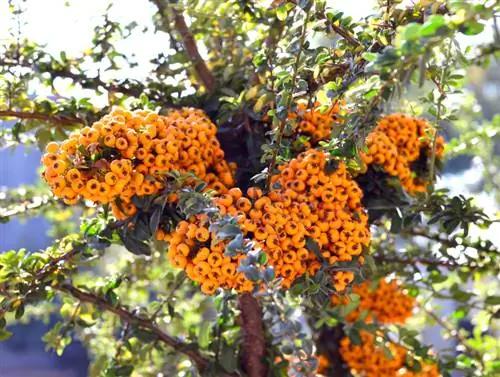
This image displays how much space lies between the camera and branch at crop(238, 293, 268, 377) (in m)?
1.10

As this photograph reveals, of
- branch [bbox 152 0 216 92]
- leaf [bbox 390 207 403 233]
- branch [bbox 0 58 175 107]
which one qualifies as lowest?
leaf [bbox 390 207 403 233]

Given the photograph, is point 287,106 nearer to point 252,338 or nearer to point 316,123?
point 316,123

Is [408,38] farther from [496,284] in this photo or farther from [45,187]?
[496,284]

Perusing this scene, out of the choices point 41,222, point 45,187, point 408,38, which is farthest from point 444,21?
point 41,222

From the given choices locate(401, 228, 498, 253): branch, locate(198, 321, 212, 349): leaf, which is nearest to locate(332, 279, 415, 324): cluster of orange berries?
locate(401, 228, 498, 253): branch

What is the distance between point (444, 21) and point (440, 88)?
30 centimetres

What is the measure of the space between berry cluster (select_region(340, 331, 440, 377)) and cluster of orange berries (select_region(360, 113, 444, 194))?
1.17 feet

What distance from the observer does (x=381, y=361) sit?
1265mm

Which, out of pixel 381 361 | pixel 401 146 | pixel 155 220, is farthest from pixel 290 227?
pixel 381 361

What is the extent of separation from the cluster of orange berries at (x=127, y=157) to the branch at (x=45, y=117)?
0.19m

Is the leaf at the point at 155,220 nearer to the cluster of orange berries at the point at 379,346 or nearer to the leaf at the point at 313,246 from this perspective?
the leaf at the point at 313,246

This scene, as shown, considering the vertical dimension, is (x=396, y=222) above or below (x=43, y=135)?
below

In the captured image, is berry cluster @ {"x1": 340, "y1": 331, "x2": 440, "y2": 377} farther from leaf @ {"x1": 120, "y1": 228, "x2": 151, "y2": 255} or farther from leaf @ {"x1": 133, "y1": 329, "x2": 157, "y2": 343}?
leaf @ {"x1": 120, "y1": 228, "x2": 151, "y2": 255}

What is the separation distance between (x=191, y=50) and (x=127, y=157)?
13.8 inches
